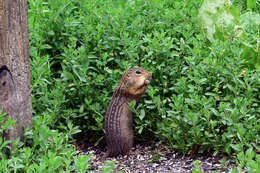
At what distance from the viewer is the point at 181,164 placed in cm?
400

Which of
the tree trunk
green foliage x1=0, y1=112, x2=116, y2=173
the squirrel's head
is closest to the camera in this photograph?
green foliage x1=0, y1=112, x2=116, y2=173

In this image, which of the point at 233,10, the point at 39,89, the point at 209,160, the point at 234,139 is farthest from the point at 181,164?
the point at 233,10

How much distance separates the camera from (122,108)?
13.9ft

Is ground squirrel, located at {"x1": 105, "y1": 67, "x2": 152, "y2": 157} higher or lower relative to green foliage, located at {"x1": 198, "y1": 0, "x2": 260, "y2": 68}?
lower

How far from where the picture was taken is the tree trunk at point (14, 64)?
3549 mm

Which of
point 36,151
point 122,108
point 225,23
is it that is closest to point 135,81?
point 122,108

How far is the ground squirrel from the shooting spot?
4.20 metres

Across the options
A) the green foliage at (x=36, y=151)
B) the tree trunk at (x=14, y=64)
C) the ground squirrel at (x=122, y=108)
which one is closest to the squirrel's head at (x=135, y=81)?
the ground squirrel at (x=122, y=108)

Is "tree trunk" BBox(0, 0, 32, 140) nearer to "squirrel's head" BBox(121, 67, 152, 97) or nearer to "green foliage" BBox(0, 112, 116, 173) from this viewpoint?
"green foliage" BBox(0, 112, 116, 173)

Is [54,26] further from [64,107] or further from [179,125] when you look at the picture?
[179,125]

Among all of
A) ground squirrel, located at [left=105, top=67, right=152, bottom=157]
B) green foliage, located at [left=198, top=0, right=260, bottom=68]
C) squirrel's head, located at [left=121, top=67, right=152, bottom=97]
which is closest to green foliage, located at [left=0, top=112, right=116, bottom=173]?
ground squirrel, located at [left=105, top=67, right=152, bottom=157]

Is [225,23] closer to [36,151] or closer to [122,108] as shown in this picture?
[122,108]

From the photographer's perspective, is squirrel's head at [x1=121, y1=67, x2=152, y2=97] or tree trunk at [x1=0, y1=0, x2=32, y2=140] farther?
squirrel's head at [x1=121, y1=67, x2=152, y2=97]

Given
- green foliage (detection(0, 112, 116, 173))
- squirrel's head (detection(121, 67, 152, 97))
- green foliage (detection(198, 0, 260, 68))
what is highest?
green foliage (detection(198, 0, 260, 68))
